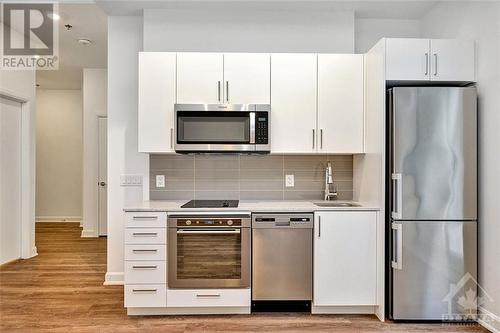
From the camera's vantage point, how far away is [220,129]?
303 cm

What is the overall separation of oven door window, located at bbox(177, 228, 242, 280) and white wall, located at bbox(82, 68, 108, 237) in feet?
12.6

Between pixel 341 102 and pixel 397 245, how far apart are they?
130 cm

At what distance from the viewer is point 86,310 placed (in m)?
2.97

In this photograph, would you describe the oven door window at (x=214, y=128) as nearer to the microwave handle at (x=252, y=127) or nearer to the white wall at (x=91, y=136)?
the microwave handle at (x=252, y=127)

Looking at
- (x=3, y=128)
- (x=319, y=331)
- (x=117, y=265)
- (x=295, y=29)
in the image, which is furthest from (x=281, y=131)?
(x=3, y=128)

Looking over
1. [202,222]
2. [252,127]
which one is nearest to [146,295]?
[202,222]

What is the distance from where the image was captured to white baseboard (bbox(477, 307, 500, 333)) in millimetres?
2520

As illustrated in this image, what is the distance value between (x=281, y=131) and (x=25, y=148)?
3459 mm

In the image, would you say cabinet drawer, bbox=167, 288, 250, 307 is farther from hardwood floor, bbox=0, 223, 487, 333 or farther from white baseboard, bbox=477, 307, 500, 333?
white baseboard, bbox=477, 307, 500, 333

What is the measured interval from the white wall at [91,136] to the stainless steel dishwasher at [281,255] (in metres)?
4.18

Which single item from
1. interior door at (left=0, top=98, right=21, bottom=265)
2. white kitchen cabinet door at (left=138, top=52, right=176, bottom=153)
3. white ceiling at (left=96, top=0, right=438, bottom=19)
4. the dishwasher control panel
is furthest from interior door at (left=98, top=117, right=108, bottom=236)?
the dishwasher control panel

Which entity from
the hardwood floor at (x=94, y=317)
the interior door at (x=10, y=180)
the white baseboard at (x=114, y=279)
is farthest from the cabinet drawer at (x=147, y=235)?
the interior door at (x=10, y=180)

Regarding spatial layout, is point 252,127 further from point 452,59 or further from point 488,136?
point 488,136

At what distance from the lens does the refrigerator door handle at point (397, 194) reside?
8.70ft
